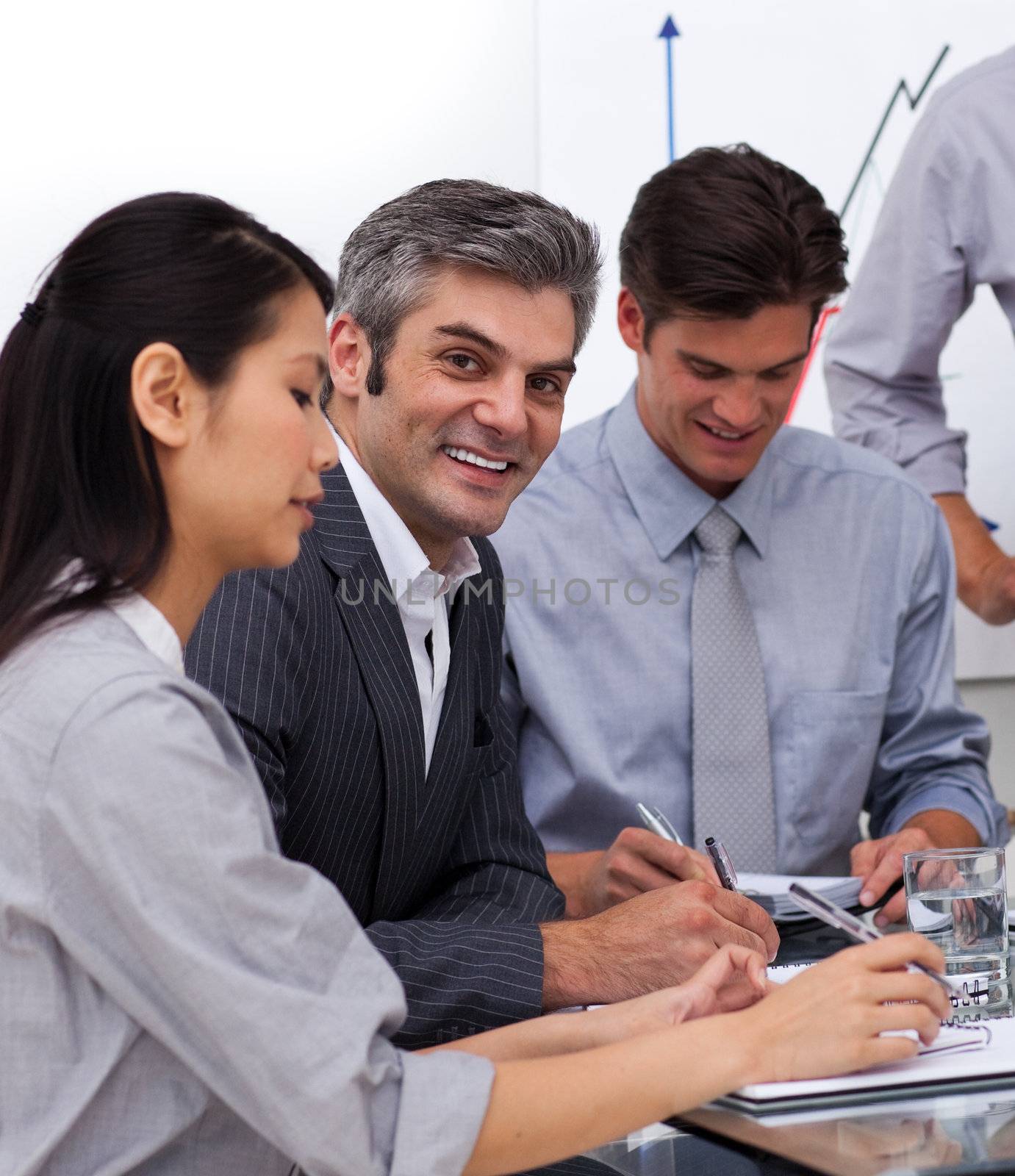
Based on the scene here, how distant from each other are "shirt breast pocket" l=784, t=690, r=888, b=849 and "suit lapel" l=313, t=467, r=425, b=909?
0.67 m

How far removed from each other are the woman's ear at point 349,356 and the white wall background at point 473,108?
786 mm

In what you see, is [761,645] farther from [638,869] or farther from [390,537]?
[390,537]

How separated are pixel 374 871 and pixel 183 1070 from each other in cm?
59

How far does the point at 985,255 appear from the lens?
236 cm

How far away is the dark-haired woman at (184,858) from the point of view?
0.79 meters

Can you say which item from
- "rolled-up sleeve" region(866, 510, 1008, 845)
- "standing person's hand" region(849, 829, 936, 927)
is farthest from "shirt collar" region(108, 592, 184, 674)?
"rolled-up sleeve" region(866, 510, 1008, 845)

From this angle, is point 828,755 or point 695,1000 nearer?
point 695,1000

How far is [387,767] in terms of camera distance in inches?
54.3

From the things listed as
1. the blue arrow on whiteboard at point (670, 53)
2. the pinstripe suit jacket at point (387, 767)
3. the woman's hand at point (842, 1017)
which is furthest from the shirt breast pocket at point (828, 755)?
the blue arrow on whiteboard at point (670, 53)

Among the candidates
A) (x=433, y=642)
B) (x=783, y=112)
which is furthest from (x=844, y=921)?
(x=783, y=112)

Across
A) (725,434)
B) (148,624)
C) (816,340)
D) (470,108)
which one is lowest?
(148,624)

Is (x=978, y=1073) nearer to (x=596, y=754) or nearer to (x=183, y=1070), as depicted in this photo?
(x=183, y=1070)

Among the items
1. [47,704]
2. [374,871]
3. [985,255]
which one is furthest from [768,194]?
[47,704]

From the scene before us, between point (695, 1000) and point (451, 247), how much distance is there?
784 millimetres
